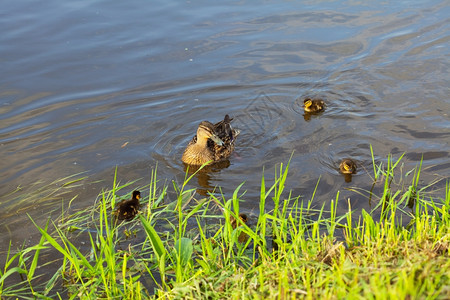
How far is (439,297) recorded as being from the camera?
264cm

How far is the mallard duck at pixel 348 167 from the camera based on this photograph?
5618 millimetres

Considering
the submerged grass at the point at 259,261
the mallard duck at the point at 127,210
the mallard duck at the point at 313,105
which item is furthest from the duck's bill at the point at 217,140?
the mallard duck at the point at 127,210

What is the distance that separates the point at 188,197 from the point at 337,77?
3439 mm

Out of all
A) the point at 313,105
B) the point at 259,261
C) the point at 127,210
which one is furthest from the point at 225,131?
the point at 259,261

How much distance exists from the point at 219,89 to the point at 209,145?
4.80 feet

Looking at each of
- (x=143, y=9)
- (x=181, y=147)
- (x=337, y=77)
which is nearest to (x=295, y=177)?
(x=181, y=147)

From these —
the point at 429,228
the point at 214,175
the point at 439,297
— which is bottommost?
the point at 214,175

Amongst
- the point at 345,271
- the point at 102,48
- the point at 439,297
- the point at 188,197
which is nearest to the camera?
the point at 439,297

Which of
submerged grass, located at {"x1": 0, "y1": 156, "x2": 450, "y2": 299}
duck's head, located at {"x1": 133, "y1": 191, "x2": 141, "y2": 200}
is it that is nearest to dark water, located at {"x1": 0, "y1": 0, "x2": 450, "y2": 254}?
duck's head, located at {"x1": 133, "y1": 191, "x2": 141, "y2": 200}

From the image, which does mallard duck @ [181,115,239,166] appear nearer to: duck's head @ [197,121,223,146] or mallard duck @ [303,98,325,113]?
duck's head @ [197,121,223,146]

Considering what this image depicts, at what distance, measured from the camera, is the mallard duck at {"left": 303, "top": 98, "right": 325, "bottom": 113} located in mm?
7012

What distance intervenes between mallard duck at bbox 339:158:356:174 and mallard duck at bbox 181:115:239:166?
4.58 feet

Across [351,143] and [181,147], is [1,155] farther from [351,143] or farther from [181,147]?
[351,143]

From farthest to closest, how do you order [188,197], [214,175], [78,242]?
[214,175]
[188,197]
[78,242]
